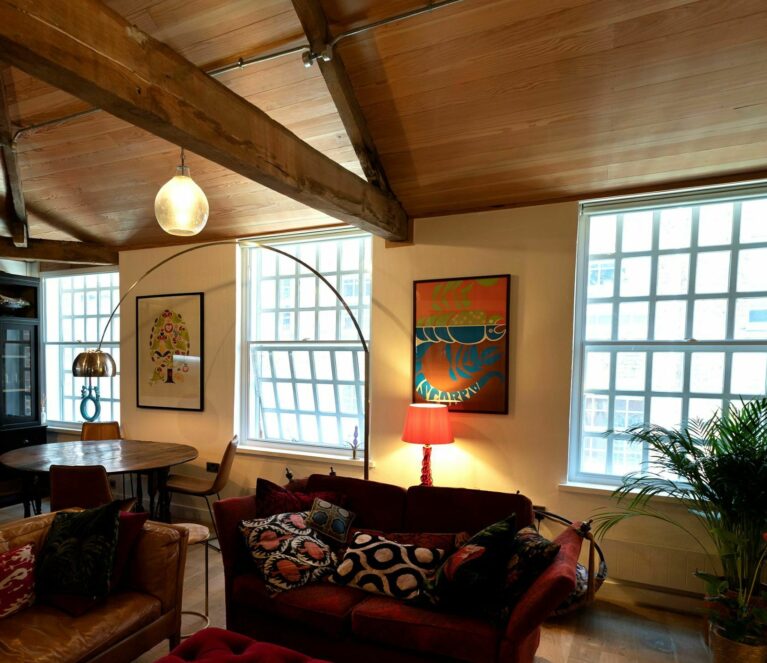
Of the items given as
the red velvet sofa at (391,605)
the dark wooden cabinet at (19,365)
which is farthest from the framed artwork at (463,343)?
the dark wooden cabinet at (19,365)

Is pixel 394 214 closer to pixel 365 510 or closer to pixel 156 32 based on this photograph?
pixel 156 32

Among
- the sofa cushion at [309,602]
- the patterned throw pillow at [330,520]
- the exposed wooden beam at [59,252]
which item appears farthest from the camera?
the exposed wooden beam at [59,252]

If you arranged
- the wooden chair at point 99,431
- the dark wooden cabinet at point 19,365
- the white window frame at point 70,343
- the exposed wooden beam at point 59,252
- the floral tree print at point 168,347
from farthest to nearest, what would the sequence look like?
the white window frame at point 70,343 < the dark wooden cabinet at point 19,365 < the floral tree print at point 168,347 < the wooden chair at point 99,431 < the exposed wooden beam at point 59,252

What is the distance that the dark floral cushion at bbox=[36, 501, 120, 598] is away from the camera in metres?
1.96

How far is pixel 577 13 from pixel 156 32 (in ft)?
7.14

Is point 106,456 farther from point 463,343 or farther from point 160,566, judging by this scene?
point 463,343

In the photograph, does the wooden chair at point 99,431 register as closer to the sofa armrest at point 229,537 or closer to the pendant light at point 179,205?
the sofa armrest at point 229,537

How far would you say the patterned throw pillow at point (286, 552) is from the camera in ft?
7.26

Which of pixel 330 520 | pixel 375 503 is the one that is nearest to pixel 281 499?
pixel 330 520

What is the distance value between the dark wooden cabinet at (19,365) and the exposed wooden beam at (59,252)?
0.94 meters

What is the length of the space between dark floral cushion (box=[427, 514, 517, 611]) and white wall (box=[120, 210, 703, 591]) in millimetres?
1143

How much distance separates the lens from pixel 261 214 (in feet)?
12.6

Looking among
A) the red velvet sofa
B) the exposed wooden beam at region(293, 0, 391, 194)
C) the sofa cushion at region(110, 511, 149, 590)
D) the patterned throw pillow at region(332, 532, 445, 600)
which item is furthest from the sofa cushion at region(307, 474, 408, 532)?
the exposed wooden beam at region(293, 0, 391, 194)

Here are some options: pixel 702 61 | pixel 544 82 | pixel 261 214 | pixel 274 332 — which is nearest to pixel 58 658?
pixel 274 332
